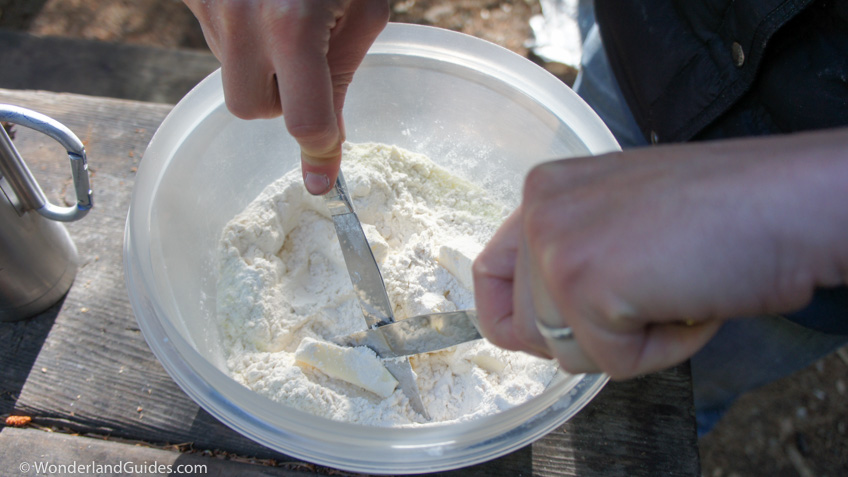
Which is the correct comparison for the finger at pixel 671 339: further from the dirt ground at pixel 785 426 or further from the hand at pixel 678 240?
the dirt ground at pixel 785 426

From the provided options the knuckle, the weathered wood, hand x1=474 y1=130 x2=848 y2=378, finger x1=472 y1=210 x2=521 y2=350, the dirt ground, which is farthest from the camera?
the dirt ground

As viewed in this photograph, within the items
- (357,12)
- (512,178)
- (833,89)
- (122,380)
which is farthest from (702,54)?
(122,380)

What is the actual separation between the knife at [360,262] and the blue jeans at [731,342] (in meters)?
0.53

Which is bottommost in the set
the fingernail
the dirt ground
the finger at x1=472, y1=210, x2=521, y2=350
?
the dirt ground

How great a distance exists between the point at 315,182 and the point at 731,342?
0.66 metres

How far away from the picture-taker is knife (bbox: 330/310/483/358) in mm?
552

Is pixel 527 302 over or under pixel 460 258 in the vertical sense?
over

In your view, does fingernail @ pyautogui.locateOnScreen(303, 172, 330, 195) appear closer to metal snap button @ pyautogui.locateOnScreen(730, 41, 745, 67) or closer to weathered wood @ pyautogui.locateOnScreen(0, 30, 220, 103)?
metal snap button @ pyautogui.locateOnScreen(730, 41, 745, 67)

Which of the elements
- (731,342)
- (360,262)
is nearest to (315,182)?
(360,262)

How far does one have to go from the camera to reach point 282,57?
1.65ft

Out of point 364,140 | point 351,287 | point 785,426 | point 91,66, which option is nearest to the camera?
point 351,287

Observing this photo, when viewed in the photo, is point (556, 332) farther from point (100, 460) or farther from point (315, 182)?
point (100, 460)

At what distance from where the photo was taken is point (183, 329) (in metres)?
0.59

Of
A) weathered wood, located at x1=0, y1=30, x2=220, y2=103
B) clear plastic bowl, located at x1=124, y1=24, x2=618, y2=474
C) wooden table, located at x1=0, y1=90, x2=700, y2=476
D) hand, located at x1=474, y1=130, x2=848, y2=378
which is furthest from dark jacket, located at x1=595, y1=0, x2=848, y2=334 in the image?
weathered wood, located at x1=0, y1=30, x2=220, y2=103
